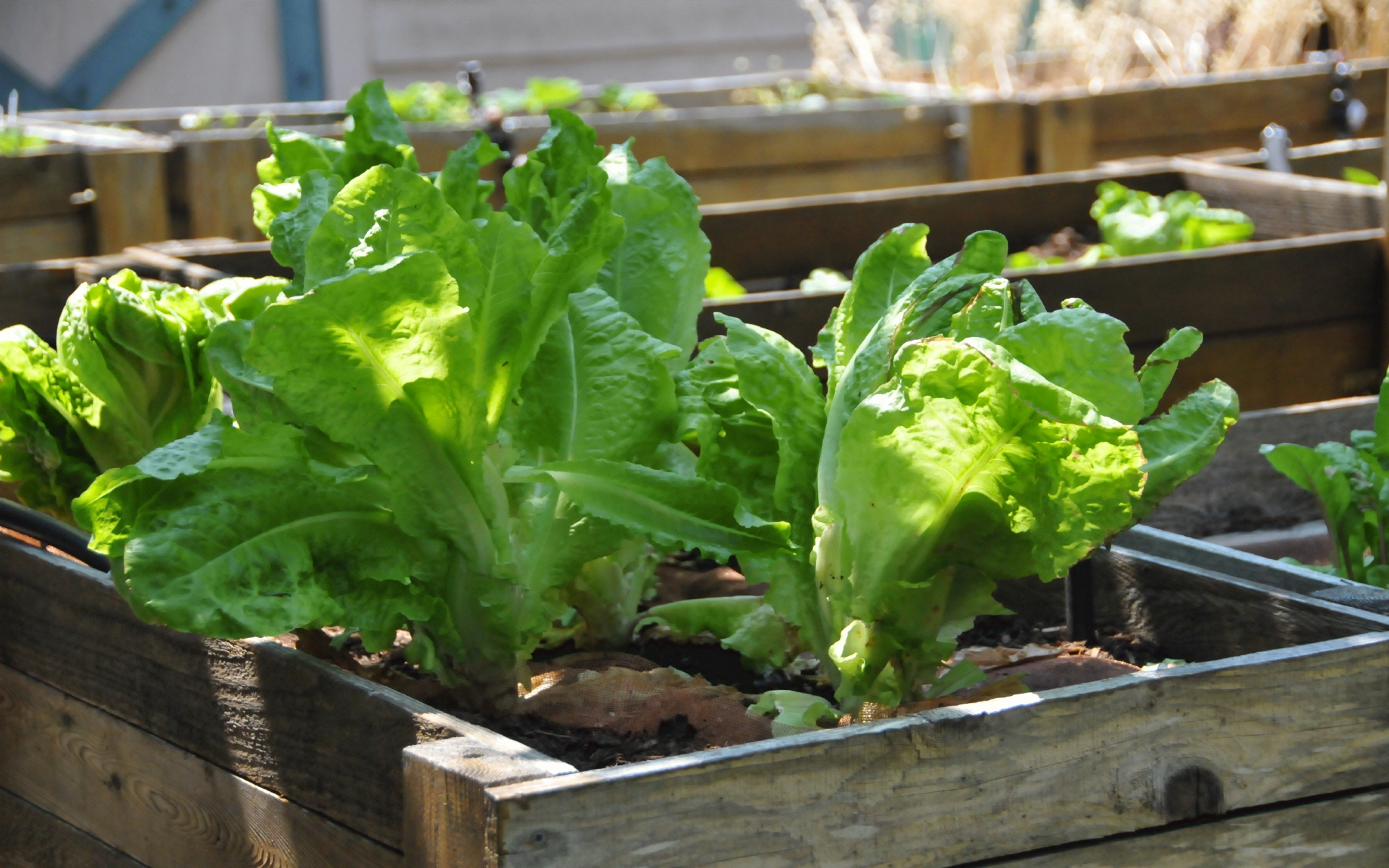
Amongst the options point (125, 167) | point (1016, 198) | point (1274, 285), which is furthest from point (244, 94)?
point (1274, 285)

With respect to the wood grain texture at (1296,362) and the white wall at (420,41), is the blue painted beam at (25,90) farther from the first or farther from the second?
the wood grain texture at (1296,362)

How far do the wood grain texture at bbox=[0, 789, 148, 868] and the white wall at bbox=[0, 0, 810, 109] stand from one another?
31.6ft

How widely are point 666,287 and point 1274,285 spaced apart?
1554 millimetres

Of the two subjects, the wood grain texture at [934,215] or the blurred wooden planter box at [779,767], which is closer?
the blurred wooden planter box at [779,767]

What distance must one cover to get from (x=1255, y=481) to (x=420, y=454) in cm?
138

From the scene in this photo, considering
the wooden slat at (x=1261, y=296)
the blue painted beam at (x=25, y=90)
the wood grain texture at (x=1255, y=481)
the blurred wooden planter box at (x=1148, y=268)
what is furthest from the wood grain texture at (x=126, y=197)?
the blue painted beam at (x=25, y=90)

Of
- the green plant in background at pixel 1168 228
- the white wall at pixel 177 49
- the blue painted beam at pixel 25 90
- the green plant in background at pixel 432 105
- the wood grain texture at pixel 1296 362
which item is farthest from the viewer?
the white wall at pixel 177 49

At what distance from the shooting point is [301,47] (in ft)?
34.1

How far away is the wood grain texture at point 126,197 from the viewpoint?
3.57 meters

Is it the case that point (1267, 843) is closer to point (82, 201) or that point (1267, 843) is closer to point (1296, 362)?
point (1296, 362)

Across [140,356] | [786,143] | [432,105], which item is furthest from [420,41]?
[140,356]

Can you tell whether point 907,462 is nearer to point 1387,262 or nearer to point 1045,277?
point 1045,277

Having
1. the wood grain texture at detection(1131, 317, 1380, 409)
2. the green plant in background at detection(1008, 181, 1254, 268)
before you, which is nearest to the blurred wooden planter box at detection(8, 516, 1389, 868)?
the wood grain texture at detection(1131, 317, 1380, 409)

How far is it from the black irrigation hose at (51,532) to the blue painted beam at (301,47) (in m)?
9.52
